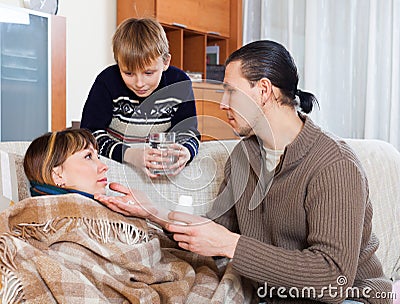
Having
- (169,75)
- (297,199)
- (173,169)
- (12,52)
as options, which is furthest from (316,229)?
(12,52)

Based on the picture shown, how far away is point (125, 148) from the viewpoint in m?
1.62

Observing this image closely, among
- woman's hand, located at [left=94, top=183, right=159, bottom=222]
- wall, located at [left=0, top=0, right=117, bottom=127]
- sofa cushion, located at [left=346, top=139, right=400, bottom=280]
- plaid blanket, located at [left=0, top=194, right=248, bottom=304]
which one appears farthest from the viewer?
wall, located at [left=0, top=0, right=117, bottom=127]

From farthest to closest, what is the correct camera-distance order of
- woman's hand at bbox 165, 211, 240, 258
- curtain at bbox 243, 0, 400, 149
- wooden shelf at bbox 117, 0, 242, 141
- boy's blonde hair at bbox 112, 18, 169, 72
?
wooden shelf at bbox 117, 0, 242, 141 → curtain at bbox 243, 0, 400, 149 → boy's blonde hair at bbox 112, 18, 169, 72 → woman's hand at bbox 165, 211, 240, 258

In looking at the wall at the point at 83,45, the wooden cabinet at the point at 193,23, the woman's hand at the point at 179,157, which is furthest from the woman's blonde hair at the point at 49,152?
the wooden cabinet at the point at 193,23

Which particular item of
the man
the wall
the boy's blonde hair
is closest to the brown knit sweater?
the man

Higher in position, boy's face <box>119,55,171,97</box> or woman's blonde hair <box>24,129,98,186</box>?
boy's face <box>119,55,171,97</box>

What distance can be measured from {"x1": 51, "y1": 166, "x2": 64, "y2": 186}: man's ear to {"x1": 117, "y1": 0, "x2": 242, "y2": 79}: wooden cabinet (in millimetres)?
2400

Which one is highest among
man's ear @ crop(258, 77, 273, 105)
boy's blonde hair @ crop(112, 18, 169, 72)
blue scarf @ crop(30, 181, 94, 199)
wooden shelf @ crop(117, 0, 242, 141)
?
wooden shelf @ crop(117, 0, 242, 141)

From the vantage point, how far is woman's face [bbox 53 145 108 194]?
1530 mm

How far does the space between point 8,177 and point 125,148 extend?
12.9 inches

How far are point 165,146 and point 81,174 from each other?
0.78ft

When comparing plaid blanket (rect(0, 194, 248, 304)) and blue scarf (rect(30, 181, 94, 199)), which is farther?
blue scarf (rect(30, 181, 94, 199))

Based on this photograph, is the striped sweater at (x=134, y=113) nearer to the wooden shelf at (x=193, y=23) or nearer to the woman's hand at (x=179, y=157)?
the woman's hand at (x=179, y=157)

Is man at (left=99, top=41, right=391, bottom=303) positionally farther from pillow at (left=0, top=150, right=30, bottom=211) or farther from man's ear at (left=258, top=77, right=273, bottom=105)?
pillow at (left=0, top=150, right=30, bottom=211)
